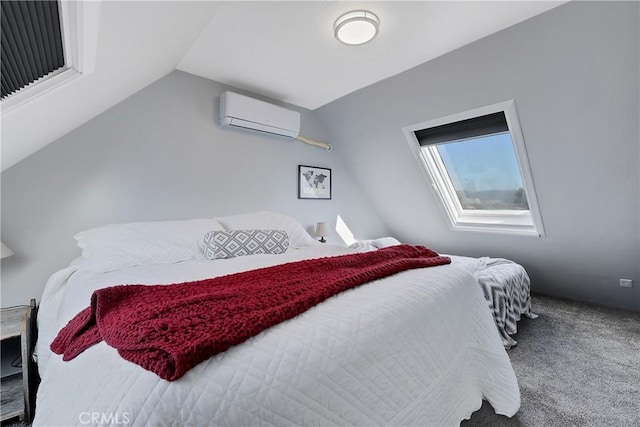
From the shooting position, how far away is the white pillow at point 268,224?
8.21ft

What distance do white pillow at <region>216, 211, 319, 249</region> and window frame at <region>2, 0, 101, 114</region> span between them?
4.67 feet

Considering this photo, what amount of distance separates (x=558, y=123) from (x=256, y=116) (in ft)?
8.14

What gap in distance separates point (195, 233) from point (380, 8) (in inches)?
75.8

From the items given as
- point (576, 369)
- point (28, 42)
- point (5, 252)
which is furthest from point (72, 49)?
point (576, 369)

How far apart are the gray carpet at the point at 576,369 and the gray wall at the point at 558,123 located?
56cm

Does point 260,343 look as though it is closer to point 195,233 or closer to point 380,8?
point 195,233

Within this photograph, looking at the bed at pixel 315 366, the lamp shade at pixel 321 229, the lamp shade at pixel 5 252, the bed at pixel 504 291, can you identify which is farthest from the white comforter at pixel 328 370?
the lamp shade at pixel 321 229

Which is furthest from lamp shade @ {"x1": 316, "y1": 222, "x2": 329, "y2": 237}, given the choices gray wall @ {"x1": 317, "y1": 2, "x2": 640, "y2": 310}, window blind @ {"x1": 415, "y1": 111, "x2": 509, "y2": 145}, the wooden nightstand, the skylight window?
the wooden nightstand

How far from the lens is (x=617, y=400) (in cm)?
151

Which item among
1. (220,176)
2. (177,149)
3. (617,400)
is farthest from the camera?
(220,176)

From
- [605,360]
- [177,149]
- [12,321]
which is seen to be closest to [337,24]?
[177,149]

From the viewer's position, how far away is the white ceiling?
1.33 m

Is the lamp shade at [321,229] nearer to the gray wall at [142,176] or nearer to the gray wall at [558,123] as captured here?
the gray wall at [142,176]

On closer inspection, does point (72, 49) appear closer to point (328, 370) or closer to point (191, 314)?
point (191, 314)
